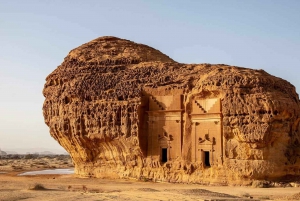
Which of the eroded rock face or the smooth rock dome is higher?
the smooth rock dome

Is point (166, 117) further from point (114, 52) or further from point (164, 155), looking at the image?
point (114, 52)

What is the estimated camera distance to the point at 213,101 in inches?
1253

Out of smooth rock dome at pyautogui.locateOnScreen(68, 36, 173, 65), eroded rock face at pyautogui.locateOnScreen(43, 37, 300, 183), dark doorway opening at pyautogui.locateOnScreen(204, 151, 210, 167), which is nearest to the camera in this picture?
eroded rock face at pyautogui.locateOnScreen(43, 37, 300, 183)

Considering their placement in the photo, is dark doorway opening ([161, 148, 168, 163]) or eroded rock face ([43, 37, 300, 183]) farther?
dark doorway opening ([161, 148, 168, 163])

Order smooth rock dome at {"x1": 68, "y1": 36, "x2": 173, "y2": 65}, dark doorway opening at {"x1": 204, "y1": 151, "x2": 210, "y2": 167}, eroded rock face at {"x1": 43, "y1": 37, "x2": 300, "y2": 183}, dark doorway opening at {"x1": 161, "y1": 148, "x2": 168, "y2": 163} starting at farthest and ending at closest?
smooth rock dome at {"x1": 68, "y1": 36, "x2": 173, "y2": 65} → dark doorway opening at {"x1": 161, "y1": 148, "x2": 168, "y2": 163} → dark doorway opening at {"x1": 204, "y1": 151, "x2": 210, "y2": 167} → eroded rock face at {"x1": 43, "y1": 37, "x2": 300, "y2": 183}

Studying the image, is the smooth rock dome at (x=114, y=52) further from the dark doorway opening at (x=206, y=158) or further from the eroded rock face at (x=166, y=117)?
the dark doorway opening at (x=206, y=158)

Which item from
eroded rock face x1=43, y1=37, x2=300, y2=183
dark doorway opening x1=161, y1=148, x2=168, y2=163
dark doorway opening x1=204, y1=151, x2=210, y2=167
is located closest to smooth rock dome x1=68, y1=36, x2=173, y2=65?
eroded rock face x1=43, y1=37, x2=300, y2=183

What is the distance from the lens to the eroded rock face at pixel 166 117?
96.2 ft

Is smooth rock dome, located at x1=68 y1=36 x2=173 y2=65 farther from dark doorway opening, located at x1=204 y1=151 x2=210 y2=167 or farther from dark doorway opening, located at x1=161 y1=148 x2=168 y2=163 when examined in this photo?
dark doorway opening, located at x1=204 y1=151 x2=210 y2=167

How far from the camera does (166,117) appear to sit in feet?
113

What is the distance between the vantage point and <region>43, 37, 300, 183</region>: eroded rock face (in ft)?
96.2

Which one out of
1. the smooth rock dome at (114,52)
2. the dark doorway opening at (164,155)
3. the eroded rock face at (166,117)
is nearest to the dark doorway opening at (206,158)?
the eroded rock face at (166,117)

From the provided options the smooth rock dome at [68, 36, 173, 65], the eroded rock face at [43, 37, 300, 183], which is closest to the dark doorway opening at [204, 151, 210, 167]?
the eroded rock face at [43, 37, 300, 183]

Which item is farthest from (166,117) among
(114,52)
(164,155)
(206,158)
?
(114,52)
